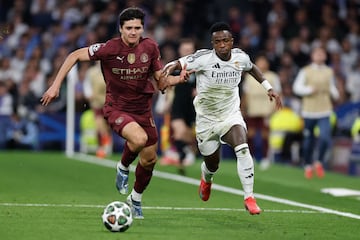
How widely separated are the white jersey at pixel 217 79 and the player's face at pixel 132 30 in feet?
2.67

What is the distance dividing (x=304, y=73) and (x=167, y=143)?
457 cm

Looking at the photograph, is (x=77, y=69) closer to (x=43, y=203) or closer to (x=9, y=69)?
(x=9, y=69)

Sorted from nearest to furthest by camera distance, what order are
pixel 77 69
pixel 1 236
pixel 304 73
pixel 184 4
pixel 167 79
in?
pixel 1 236 < pixel 167 79 < pixel 304 73 < pixel 77 69 < pixel 184 4

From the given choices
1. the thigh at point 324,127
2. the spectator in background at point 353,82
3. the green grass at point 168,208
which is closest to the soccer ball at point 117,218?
the green grass at point 168,208

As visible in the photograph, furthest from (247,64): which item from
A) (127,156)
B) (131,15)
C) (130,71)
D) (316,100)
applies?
(316,100)

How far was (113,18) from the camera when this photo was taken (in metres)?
28.1

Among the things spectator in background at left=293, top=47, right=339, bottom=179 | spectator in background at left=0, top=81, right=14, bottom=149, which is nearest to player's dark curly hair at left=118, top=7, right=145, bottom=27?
spectator in background at left=293, top=47, right=339, bottom=179

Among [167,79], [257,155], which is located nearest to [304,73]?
[257,155]

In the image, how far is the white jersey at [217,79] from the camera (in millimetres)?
12570

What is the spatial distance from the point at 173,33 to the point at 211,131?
14.7 metres

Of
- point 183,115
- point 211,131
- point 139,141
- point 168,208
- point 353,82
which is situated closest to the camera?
point 139,141

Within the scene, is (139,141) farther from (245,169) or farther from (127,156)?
(245,169)

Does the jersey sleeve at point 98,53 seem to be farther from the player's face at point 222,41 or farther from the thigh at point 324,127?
the thigh at point 324,127

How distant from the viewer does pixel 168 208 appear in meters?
13.1
